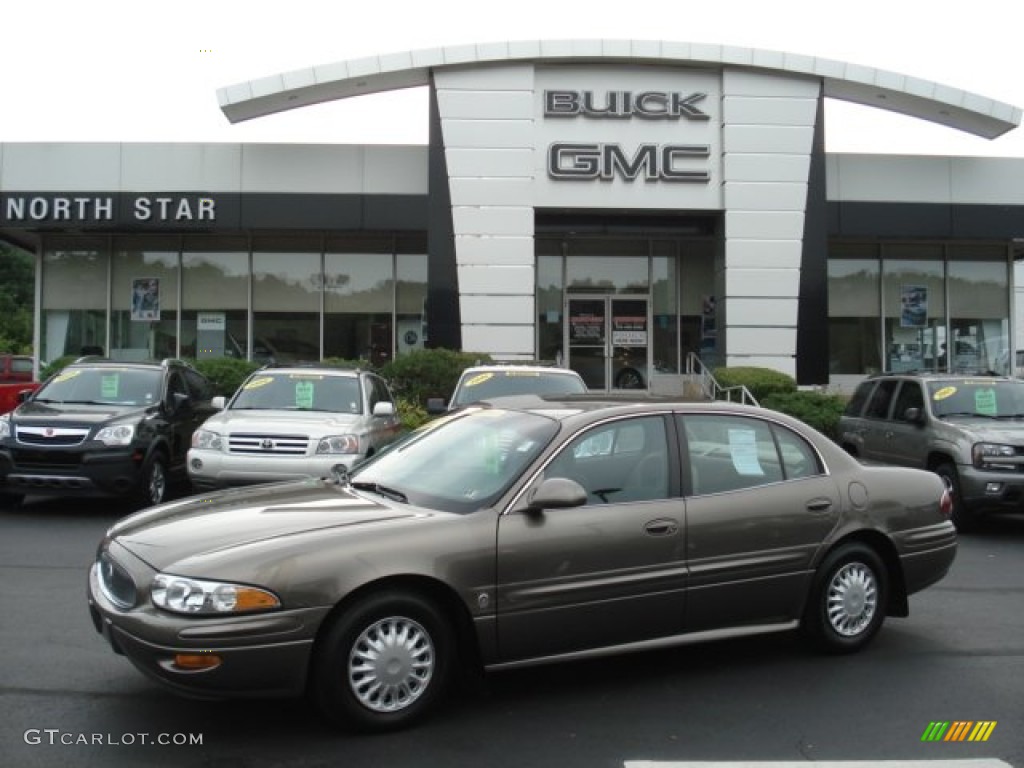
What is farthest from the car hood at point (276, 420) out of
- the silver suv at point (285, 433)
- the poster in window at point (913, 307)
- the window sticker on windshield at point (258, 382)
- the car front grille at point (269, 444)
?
the poster in window at point (913, 307)

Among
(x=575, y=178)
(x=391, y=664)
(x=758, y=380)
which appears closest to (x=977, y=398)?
(x=758, y=380)

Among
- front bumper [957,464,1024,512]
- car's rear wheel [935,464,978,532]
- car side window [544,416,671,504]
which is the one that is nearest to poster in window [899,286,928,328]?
car's rear wheel [935,464,978,532]

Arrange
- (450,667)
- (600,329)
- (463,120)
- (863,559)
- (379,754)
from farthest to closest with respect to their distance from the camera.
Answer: (600,329) → (463,120) → (863,559) → (450,667) → (379,754)

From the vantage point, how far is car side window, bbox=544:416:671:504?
15.7ft

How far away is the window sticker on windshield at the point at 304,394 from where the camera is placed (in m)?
10.8

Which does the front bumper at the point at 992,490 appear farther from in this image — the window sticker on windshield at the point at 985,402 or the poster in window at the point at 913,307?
the poster in window at the point at 913,307

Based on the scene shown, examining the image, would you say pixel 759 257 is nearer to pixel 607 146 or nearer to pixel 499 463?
pixel 607 146

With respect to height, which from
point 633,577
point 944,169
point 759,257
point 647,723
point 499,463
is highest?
point 944,169

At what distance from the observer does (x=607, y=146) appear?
18844 mm

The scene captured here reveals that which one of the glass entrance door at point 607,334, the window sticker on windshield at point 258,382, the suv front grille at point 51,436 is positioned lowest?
the suv front grille at point 51,436

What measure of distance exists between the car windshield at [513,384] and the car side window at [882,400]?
3.93 m

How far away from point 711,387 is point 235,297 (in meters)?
10.8

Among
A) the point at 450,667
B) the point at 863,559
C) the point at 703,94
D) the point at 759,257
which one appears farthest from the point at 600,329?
the point at 450,667

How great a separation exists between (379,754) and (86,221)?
1768 cm
